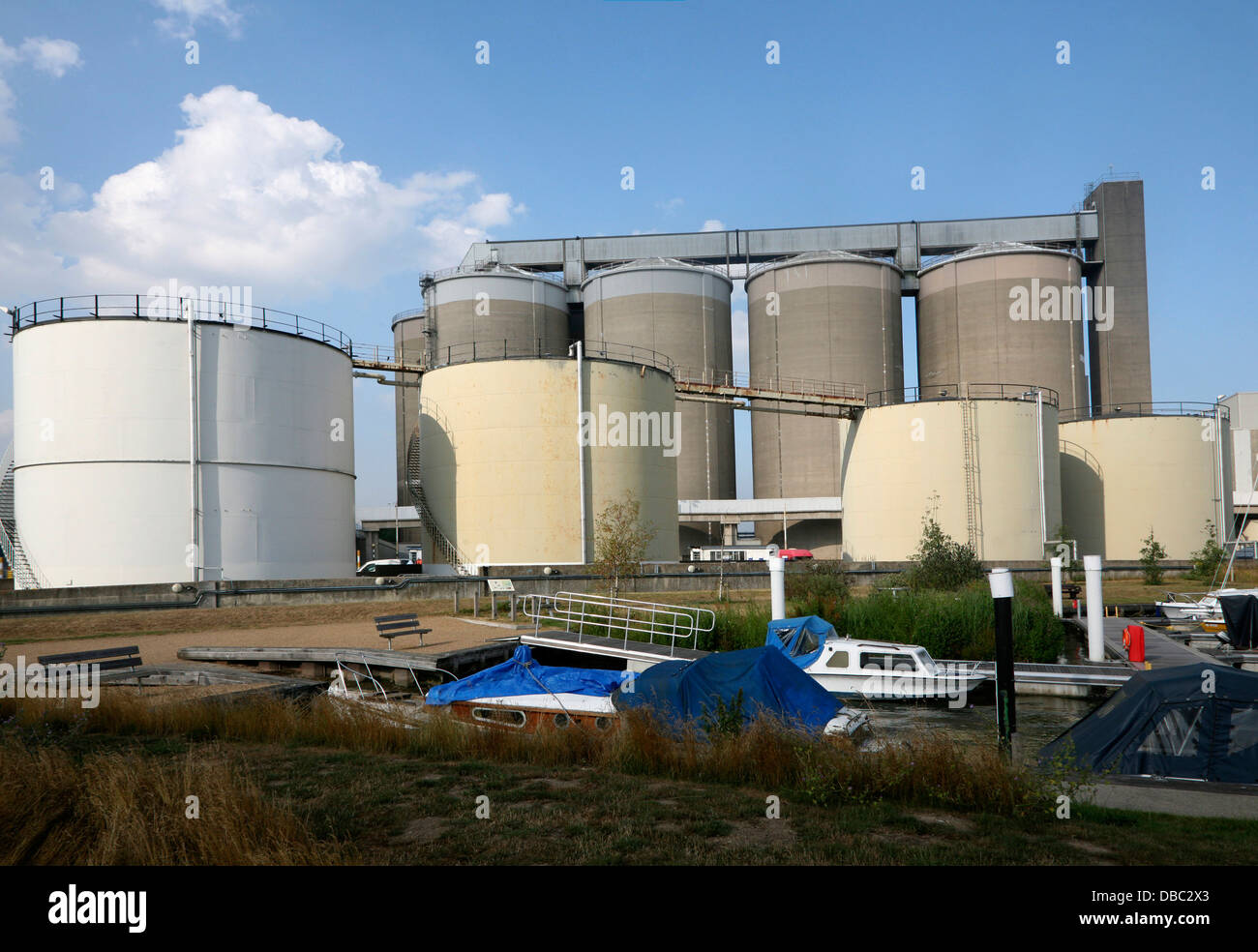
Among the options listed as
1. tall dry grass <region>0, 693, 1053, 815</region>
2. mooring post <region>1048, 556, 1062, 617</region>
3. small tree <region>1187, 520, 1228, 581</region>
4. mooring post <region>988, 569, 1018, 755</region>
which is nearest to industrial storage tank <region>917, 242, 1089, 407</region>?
small tree <region>1187, 520, 1228, 581</region>

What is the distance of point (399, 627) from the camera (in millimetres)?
24016

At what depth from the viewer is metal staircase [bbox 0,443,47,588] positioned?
36500 millimetres

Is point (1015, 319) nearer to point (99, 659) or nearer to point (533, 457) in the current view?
point (533, 457)

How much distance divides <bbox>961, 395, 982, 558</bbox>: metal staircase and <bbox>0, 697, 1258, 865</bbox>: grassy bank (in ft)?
135

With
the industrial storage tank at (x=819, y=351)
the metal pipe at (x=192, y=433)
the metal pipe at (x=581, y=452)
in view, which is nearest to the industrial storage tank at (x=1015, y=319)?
the industrial storage tank at (x=819, y=351)

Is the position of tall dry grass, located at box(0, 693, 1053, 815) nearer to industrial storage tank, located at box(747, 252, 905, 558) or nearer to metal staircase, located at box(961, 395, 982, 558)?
metal staircase, located at box(961, 395, 982, 558)

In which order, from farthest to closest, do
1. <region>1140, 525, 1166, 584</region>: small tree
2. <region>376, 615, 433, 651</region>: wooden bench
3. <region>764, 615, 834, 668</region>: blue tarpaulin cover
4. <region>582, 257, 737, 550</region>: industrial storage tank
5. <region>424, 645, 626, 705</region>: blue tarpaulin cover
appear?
<region>582, 257, 737, 550</region>: industrial storage tank → <region>1140, 525, 1166, 584</region>: small tree → <region>376, 615, 433, 651</region>: wooden bench → <region>764, 615, 834, 668</region>: blue tarpaulin cover → <region>424, 645, 626, 705</region>: blue tarpaulin cover

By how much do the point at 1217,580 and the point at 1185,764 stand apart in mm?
39972

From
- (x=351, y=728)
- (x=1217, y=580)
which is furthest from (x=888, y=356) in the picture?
(x=351, y=728)
